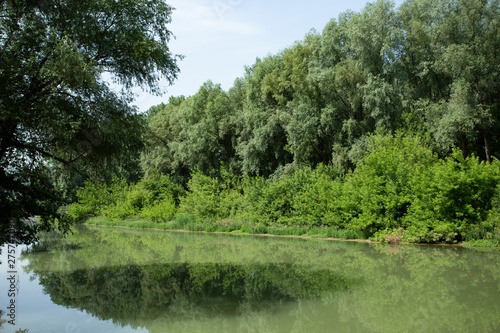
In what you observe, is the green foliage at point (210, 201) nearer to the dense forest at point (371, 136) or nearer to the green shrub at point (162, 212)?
the dense forest at point (371, 136)

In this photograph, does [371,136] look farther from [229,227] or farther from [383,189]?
[229,227]

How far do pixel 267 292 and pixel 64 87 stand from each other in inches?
303

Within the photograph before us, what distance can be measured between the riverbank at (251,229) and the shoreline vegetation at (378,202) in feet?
0.23

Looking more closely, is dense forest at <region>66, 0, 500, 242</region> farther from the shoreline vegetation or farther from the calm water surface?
the calm water surface

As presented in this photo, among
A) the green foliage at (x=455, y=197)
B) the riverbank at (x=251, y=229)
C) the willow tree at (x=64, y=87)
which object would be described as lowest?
the riverbank at (x=251, y=229)

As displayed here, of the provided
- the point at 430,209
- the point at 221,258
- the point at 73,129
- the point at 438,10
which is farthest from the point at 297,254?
the point at 438,10

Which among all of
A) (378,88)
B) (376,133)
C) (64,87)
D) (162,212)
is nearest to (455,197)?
(376,133)

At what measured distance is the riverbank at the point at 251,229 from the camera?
797 inches

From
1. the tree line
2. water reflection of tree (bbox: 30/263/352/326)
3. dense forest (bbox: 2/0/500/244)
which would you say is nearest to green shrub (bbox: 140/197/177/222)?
dense forest (bbox: 2/0/500/244)

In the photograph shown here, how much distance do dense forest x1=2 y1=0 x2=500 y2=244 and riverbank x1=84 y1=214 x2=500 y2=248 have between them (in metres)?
0.13

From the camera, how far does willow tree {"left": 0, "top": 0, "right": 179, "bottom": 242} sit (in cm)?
934

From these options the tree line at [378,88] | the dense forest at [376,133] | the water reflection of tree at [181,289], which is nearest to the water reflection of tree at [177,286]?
the water reflection of tree at [181,289]

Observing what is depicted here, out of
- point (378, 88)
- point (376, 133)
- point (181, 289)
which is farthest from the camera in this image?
point (376, 133)

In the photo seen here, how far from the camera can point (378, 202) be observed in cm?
1992
